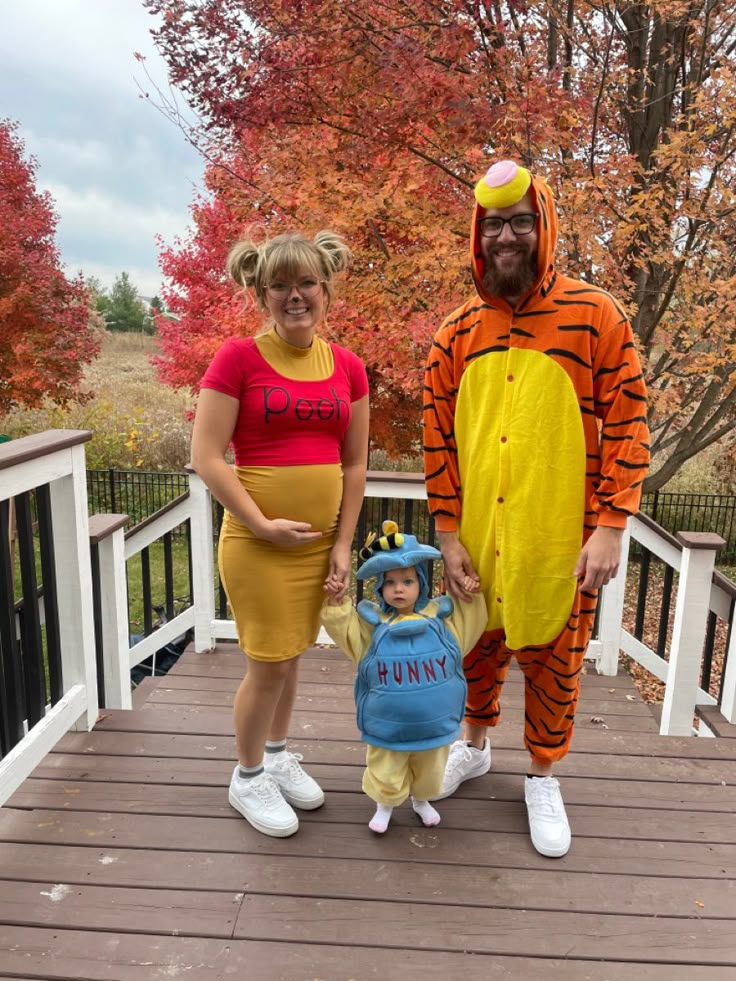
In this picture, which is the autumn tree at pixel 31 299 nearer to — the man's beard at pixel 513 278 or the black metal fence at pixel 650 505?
the black metal fence at pixel 650 505

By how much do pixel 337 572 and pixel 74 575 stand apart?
3.15ft

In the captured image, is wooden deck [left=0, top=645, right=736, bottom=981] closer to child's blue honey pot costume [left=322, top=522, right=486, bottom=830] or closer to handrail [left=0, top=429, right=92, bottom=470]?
child's blue honey pot costume [left=322, top=522, right=486, bottom=830]

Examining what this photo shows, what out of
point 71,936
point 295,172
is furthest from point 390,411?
point 71,936

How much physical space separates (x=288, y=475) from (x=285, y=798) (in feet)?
3.24

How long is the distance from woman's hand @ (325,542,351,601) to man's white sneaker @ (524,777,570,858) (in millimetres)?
797

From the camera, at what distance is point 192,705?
9.42ft

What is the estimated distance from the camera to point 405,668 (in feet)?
6.01

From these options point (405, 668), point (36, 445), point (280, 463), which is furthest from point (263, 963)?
point (36, 445)

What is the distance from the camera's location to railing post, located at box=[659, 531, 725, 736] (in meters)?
2.65

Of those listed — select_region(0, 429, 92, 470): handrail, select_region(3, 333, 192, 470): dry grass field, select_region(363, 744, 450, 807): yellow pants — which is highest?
select_region(0, 429, 92, 470): handrail

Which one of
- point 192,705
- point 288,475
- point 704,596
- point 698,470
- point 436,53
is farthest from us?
point 698,470

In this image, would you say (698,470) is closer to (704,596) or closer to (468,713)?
(704,596)

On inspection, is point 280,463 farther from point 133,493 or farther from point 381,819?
point 133,493

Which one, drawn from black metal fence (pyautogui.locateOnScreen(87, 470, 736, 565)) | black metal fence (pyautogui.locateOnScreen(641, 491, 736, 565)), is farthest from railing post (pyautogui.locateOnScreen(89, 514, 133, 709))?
black metal fence (pyautogui.locateOnScreen(641, 491, 736, 565))
